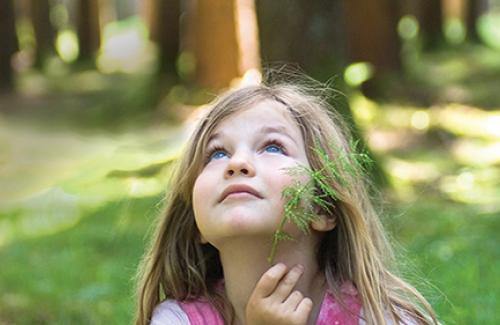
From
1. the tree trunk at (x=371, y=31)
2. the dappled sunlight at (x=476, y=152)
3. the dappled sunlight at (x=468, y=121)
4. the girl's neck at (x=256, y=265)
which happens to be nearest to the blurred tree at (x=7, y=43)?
the tree trunk at (x=371, y=31)

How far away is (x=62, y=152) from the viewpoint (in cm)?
1226

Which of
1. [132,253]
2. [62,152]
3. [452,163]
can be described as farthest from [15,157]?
[132,253]

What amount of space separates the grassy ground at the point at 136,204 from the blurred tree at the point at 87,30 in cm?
727

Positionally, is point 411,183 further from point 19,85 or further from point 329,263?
point 19,85

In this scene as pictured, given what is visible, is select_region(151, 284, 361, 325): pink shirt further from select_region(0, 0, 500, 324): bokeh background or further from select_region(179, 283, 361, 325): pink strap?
select_region(0, 0, 500, 324): bokeh background

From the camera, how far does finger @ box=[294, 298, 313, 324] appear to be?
256 cm

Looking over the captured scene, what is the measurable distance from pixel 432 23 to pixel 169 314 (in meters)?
15.8

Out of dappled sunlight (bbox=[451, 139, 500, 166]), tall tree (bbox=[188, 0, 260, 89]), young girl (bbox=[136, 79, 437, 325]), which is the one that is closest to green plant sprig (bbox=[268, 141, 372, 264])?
young girl (bbox=[136, 79, 437, 325])

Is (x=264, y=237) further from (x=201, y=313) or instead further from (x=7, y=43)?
(x=7, y=43)

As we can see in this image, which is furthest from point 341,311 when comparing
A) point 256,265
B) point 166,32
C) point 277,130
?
point 166,32

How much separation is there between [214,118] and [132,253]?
373 cm

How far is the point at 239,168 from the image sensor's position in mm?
2572

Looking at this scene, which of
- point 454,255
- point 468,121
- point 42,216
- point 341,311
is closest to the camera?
point 341,311

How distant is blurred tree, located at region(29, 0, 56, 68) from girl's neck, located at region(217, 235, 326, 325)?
19.4 m
